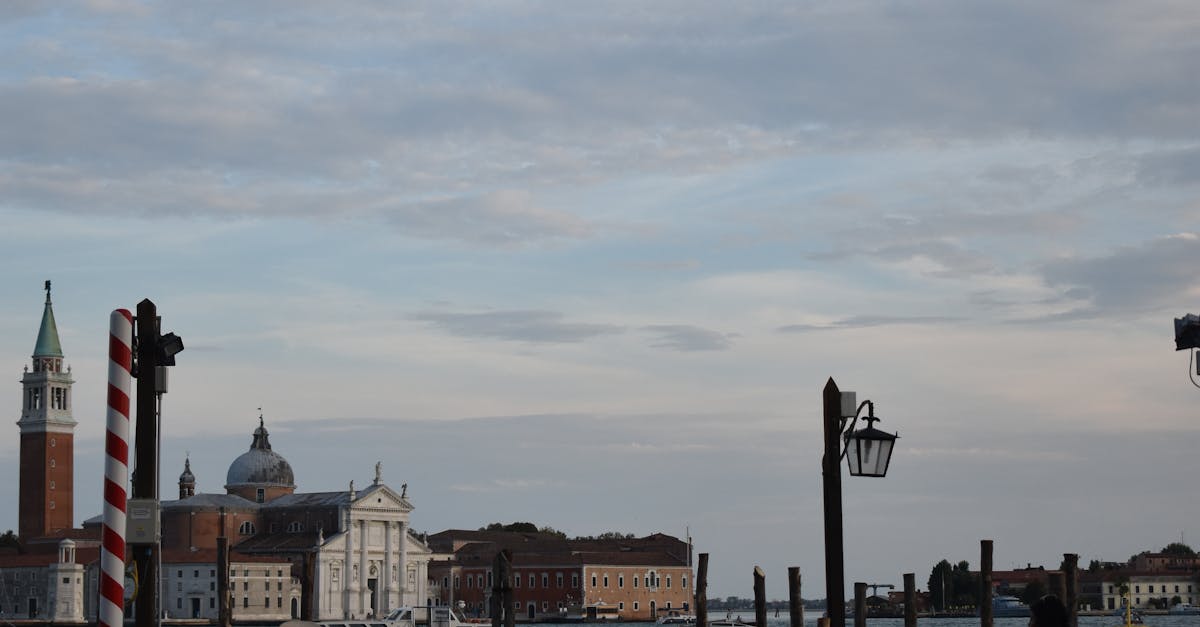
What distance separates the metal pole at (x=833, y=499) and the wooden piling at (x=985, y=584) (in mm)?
21273

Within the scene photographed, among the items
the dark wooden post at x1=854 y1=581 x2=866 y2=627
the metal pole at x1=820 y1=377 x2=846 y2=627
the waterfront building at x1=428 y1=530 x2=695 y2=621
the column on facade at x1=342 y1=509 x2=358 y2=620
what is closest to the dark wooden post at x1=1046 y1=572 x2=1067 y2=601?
the dark wooden post at x1=854 y1=581 x2=866 y2=627

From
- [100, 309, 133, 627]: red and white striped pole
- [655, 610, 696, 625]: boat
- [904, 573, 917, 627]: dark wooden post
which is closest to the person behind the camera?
[100, 309, 133, 627]: red and white striped pole

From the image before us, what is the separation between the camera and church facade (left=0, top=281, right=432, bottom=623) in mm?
113188

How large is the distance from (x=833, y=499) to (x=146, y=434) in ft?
15.2

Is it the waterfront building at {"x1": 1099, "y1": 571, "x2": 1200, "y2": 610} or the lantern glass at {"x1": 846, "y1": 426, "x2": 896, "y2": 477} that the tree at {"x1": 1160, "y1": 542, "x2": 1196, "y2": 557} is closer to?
the waterfront building at {"x1": 1099, "y1": 571, "x2": 1200, "y2": 610}

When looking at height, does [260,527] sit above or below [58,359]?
below

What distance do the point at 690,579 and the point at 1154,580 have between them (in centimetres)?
3999

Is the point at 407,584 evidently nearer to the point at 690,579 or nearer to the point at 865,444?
the point at 690,579

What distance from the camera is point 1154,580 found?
5546 inches

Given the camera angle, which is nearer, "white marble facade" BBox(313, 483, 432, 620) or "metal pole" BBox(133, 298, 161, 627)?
"metal pole" BBox(133, 298, 161, 627)

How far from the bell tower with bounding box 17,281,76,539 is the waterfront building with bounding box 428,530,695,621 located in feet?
92.5

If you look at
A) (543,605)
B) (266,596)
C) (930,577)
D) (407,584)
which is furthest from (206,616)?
(930,577)

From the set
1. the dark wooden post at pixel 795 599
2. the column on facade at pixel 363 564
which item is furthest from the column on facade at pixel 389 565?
the dark wooden post at pixel 795 599

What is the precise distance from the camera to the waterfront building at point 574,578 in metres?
125
